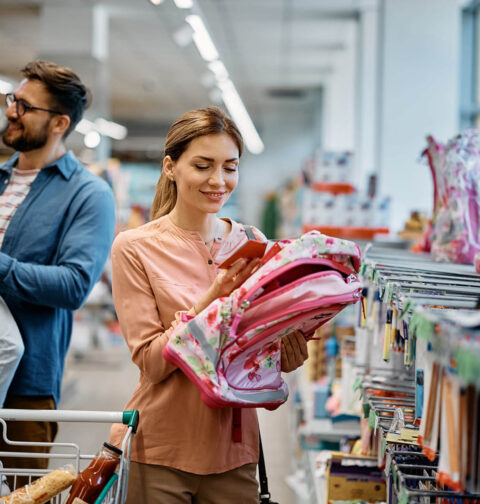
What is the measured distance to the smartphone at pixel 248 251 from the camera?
1.61 meters

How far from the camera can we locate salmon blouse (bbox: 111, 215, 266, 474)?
1.79 metres

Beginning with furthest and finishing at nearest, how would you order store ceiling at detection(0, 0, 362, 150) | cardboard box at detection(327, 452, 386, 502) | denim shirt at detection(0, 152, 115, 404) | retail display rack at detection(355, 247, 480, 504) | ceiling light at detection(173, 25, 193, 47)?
store ceiling at detection(0, 0, 362, 150), ceiling light at detection(173, 25, 193, 47), cardboard box at detection(327, 452, 386, 502), denim shirt at detection(0, 152, 115, 404), retail display rack at detection(355, 247, 480, 504)

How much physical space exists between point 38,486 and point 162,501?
1.04ft

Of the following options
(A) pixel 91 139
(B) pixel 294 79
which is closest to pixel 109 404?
(A) pixel 91 139

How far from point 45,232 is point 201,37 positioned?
542 centimetres

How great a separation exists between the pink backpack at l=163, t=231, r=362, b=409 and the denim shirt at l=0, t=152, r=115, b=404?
907mm

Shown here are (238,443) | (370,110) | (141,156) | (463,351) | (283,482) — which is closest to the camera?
(463,351)

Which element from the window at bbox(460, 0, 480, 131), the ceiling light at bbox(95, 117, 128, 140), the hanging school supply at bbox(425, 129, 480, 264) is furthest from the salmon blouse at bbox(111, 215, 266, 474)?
the ceiling light at bbox(95, 117, 128, 140)

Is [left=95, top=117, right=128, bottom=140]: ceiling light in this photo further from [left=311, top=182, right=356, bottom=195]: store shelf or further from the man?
the man

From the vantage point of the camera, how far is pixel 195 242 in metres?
1.90

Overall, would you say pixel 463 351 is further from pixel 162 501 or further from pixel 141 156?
pixel 141 156

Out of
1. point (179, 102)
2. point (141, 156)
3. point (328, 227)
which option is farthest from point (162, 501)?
point (141, 156)

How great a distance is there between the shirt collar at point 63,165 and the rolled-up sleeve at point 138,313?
858 millimetres

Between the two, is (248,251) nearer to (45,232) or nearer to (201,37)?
(45,232)
